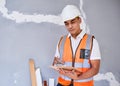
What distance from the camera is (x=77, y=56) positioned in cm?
203

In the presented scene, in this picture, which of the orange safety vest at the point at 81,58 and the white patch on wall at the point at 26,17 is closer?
the orange safety vest at the point at 81,58

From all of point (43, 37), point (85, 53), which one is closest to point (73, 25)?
point (85, 53)

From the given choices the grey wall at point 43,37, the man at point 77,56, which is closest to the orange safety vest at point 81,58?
the man at point 77,56

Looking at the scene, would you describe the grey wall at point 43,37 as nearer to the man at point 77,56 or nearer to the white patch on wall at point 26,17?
the white patch on wall at point 26,17

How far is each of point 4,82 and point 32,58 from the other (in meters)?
0.39

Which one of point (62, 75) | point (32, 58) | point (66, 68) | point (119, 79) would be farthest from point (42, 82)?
point (119, 79)

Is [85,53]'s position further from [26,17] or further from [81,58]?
[26,17]

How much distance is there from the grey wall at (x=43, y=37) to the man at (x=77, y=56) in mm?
529

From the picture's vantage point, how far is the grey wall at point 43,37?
250 centimetres

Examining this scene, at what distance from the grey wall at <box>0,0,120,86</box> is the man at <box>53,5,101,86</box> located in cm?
53

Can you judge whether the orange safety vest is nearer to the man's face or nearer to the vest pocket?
the vest pocket

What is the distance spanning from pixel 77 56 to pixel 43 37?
0.68 m

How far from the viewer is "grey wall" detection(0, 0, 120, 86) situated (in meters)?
2.50

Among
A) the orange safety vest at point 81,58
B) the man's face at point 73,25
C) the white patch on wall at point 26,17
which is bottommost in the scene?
the orange safety vest at point 81,58
